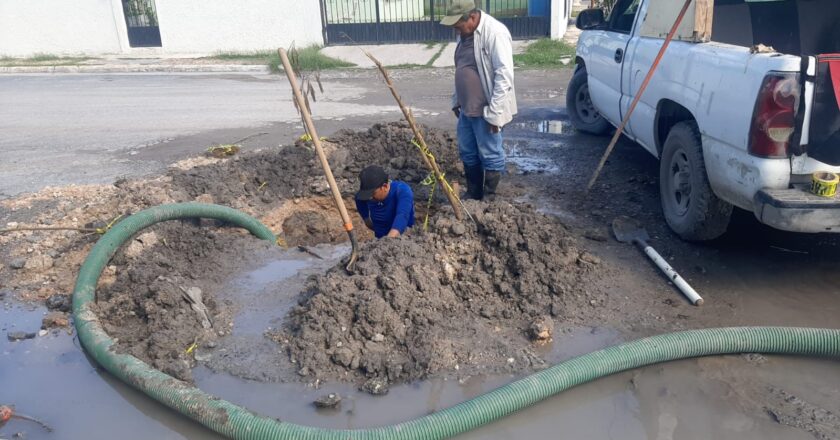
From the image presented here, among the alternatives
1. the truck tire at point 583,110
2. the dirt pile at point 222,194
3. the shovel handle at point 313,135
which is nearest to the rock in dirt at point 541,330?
the shovel handle at point 313,135

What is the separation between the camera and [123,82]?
15805 millimetres

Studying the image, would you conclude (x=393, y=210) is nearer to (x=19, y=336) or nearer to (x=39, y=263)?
(x=19, y=336)

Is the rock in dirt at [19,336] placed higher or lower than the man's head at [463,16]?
lower

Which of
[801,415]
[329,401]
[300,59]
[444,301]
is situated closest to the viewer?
[801,415]

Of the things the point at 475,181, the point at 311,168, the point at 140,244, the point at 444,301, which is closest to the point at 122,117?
the point at 311,168

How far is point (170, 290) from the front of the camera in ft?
14.3

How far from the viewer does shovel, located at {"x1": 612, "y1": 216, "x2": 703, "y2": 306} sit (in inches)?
170

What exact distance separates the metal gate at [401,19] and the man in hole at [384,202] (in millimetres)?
14324

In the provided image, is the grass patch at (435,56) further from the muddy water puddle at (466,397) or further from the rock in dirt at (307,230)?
the muddy water puddle at (466,397)

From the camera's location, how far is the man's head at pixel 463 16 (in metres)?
5.42

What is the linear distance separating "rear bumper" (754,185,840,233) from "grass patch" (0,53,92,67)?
19841mm

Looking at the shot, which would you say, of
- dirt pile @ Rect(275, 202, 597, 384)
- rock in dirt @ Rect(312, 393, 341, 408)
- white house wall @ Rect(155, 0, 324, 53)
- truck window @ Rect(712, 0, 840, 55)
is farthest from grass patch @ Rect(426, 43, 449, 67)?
rock in dirt @ Rect(312, 393, 341, 408)

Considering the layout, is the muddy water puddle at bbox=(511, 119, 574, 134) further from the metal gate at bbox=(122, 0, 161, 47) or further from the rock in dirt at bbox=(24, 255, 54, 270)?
the metal gate at bbox=(122, 0, 161, 47)

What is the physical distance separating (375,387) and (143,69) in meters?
16.8
